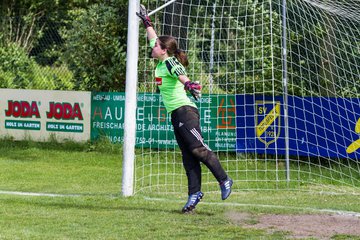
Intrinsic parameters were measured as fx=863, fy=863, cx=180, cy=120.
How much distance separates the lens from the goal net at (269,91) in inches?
515

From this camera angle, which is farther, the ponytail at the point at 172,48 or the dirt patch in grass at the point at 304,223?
the ponytail at the point at 172,48

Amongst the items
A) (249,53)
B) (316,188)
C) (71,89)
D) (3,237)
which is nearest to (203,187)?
(316,188)

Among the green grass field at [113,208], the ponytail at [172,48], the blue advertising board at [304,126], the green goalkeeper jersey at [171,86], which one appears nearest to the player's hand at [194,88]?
the green goalkeeper jersey at [171,86]

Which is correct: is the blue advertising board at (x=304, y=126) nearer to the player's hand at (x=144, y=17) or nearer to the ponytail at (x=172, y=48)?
the player's hand at (x=144, y=17)

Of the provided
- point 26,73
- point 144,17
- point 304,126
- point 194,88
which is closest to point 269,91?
point 304,126

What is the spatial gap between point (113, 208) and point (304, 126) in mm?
5003

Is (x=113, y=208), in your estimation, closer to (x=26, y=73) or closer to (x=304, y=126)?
(x=304, y=126)

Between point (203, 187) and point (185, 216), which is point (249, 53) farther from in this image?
point (185, 216)

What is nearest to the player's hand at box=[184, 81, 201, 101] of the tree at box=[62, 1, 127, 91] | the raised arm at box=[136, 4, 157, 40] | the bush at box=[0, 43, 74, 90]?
the raised arm at box=[136, 4, 157, 40]

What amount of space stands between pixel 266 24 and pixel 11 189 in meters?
4.68

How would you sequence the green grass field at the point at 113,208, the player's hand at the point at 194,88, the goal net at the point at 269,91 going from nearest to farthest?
the green grass field at the point at 113,208 < the player's hand at the point at 194,88 < the goal net at the point at 269,91

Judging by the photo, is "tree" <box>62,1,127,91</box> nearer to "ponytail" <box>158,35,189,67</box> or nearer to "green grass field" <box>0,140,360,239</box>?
"green grass field" <box>0,140,360,239</box>

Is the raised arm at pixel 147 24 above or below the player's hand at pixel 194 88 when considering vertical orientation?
above

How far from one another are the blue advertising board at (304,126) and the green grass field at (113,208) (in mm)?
2002
